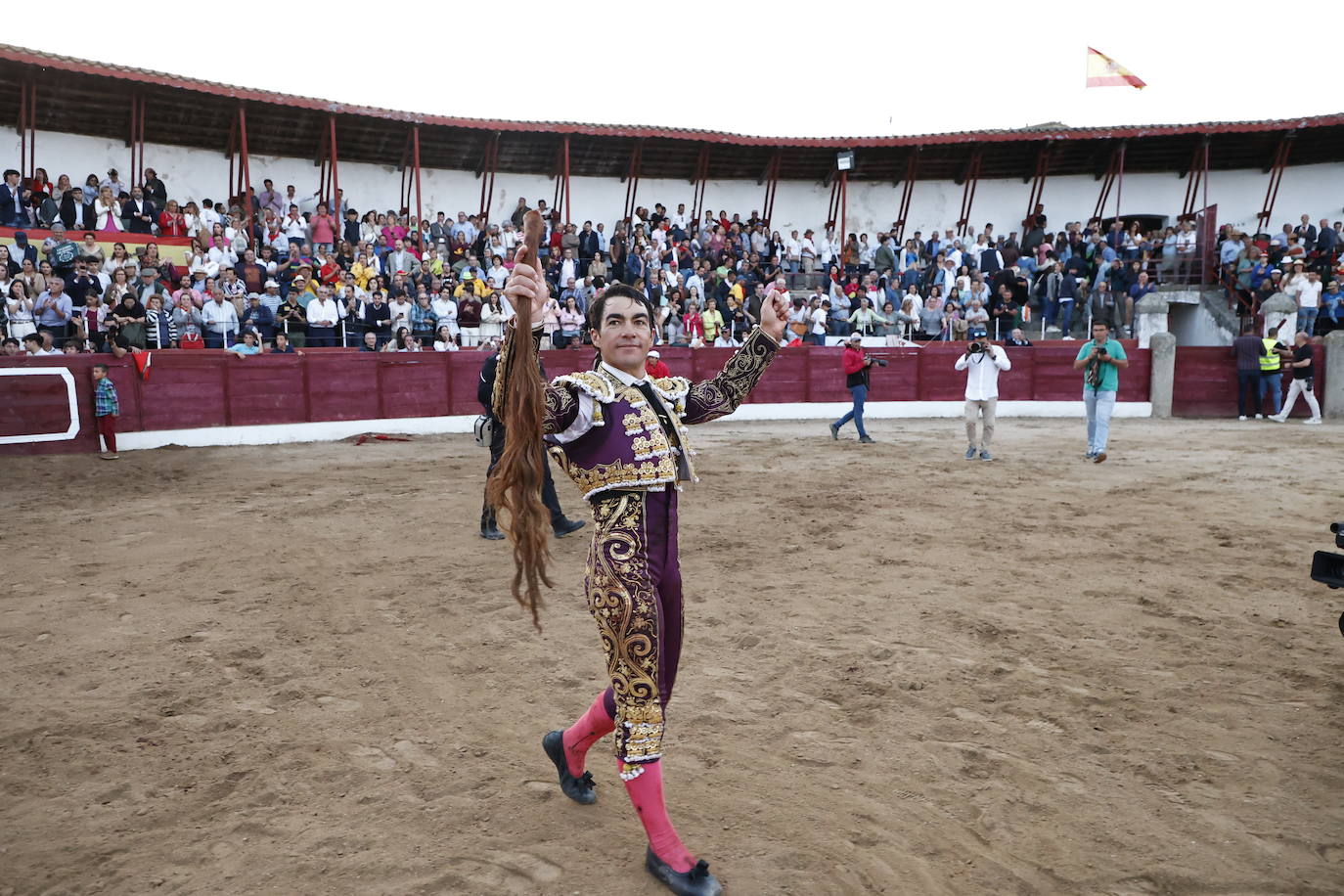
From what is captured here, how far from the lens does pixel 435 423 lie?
14648 millimetres

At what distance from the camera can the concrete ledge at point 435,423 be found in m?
12.5

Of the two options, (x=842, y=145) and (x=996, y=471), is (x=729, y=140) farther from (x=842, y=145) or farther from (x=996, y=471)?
(x=996, y=471)

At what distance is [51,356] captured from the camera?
37.8ft

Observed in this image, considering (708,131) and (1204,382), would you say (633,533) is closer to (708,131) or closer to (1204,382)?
(1204,382)

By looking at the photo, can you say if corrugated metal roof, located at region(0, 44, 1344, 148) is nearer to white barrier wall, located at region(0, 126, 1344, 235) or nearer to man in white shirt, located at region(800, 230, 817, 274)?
white barrier wall, located at region(0, 126, 1344, 235)

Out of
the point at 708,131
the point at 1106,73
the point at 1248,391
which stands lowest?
the point at 1248,391

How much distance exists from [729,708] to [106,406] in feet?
35.6

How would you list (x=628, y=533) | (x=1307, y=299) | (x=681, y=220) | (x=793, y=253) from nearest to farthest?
(x=628, y=533), (x=1307, y=299), (x=793, y=253), (x=681, y=220)

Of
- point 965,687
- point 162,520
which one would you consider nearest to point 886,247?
point 162,520

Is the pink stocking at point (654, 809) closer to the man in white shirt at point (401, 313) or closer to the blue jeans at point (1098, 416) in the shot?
the blue jeans at point (1098, 416)

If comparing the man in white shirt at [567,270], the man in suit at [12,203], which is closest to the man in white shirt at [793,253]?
the man in white shirt at [567,270]

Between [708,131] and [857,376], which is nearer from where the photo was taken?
[857,376]

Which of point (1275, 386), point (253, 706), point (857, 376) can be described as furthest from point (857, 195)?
point (253, 706)

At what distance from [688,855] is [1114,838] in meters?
1.31
